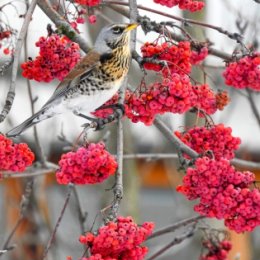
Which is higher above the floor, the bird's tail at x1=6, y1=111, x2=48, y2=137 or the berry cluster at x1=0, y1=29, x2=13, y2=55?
the berry cluster at x1=0, y1=29, x2=13, y2=55

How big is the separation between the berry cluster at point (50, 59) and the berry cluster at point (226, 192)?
0.92 meters

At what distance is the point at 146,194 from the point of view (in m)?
11.4

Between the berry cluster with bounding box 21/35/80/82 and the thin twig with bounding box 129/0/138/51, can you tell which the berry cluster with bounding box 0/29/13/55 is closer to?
the berry cluster with bounding box 21/35/80/82

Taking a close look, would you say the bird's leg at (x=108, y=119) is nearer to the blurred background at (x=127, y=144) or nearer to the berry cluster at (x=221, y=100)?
the berry cluster at (x=221, y=100)

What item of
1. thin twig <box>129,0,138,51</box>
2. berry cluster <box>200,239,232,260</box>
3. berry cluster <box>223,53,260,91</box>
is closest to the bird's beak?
thin twig <box>129,0,138,51</box>

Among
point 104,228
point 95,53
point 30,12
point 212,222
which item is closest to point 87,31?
point 212,222

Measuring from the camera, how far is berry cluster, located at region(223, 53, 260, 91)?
3336 millimetres

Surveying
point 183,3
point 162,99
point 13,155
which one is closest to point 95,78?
point 183,3

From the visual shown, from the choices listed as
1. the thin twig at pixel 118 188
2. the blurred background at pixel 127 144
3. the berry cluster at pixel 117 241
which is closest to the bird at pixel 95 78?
the thin twig at pixel 118 188

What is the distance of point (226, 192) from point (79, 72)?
109 centimetres

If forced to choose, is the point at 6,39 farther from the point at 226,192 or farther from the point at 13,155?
the point at 226,192

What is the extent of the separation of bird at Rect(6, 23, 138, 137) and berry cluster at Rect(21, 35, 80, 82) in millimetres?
70

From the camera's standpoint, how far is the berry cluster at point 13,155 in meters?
2.71

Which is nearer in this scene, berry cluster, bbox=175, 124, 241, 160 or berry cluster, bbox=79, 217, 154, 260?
berry cluster, bbox=79, 217, 154, 260
